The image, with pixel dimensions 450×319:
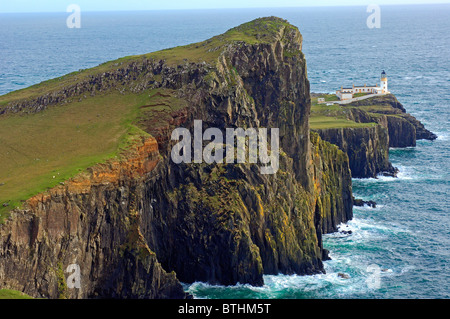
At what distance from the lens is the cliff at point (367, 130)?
504 ft

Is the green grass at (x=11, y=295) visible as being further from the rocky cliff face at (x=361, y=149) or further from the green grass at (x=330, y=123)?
the green grass at (x=330, y=123)

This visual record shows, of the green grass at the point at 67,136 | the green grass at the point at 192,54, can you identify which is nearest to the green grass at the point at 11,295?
the green grass at the point at 67,136

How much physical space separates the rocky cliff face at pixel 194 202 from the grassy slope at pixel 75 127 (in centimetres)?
143

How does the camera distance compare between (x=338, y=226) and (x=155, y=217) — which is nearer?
(x=155, y=217)

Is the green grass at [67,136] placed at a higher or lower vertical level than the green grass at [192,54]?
lower

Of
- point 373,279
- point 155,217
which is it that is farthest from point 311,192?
point 155,217

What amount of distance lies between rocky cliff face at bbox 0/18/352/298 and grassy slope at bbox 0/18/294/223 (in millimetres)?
1434

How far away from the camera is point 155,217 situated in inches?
3701

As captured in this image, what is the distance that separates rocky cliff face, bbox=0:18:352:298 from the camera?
80000 millimetres

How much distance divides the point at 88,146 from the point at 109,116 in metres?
10.6

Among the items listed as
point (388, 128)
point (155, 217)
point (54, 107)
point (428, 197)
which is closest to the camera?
point (155, 217)

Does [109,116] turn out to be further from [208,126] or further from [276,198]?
[276,198]

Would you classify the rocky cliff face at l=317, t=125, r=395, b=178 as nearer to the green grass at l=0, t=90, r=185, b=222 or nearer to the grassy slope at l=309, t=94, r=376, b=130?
the grassy slope at l=309, t=94, r=376, b=130
